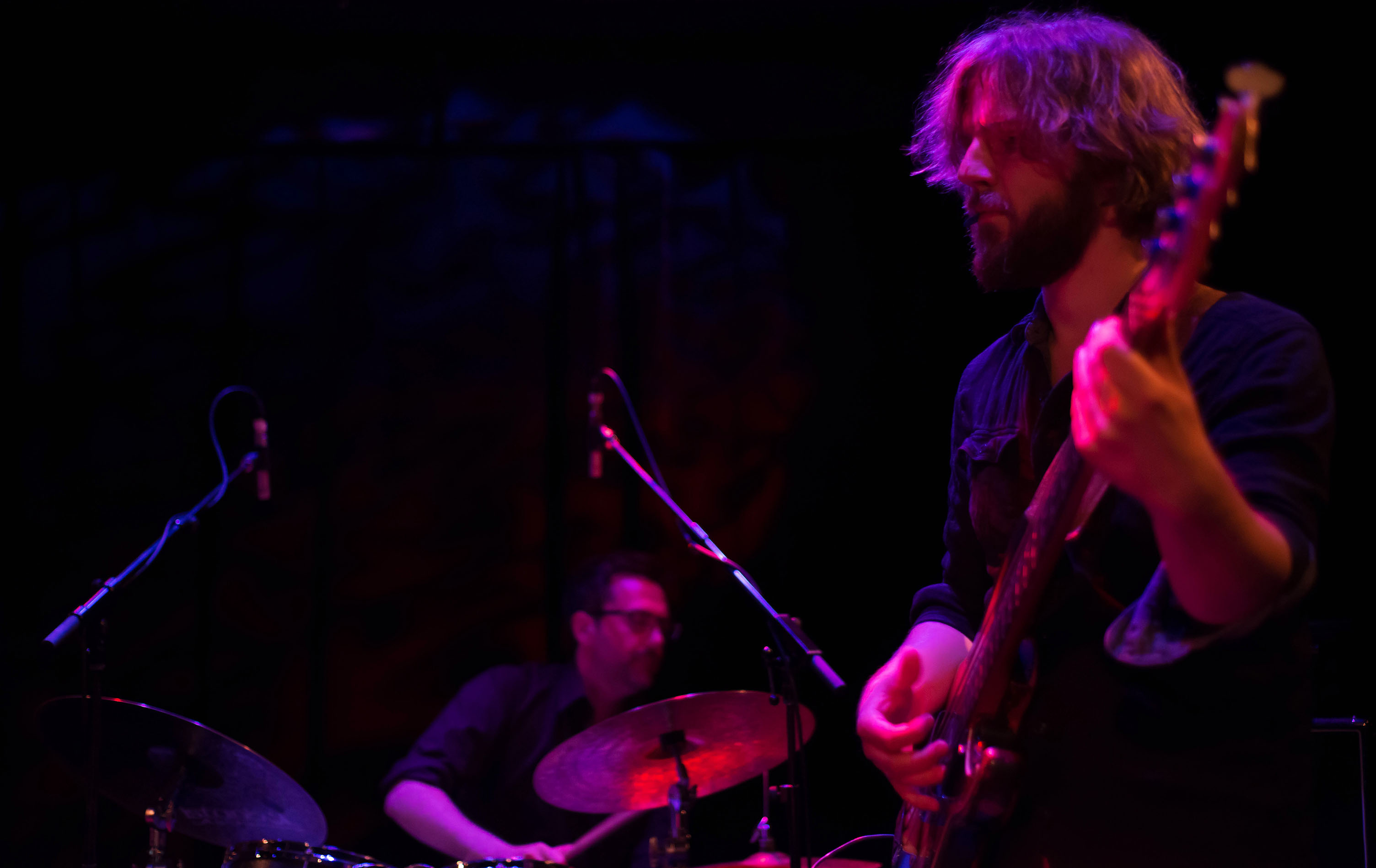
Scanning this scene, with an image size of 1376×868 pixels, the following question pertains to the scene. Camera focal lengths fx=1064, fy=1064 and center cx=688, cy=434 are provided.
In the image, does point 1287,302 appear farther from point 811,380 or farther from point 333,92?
point 333,92

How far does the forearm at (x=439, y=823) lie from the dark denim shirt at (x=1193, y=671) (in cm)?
257

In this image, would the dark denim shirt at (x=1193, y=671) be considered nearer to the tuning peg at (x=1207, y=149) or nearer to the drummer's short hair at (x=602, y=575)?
the tuning peg at (x=1207, y=149)

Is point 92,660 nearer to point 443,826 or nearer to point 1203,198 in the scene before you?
point 443,826

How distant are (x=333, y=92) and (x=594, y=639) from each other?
267 cm

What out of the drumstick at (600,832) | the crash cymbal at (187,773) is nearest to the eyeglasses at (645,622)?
the drumstick at (600,832)

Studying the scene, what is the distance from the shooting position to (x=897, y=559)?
4395mm

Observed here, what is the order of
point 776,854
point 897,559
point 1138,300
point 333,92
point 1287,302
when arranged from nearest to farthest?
point 1138,300 → point 776,854 → point 1287,302 → point 897,559 → point 333,92

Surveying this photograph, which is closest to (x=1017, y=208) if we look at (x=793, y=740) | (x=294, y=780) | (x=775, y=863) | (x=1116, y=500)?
(x=1116, y=500)

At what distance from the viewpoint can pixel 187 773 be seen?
314 centimetres

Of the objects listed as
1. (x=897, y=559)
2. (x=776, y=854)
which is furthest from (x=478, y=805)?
(x=897, y=559)

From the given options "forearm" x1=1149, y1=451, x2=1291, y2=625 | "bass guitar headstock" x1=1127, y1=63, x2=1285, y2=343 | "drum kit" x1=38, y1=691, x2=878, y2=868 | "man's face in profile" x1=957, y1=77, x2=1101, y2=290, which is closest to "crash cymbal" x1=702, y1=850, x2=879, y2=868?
"drum kit" x1=38, y1=691, x2=878, y2=868

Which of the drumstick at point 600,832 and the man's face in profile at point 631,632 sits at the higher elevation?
the man's face in profile at point 631,632

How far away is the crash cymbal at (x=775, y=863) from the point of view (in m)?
2.81

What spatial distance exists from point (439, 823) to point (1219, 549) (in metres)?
3.21
